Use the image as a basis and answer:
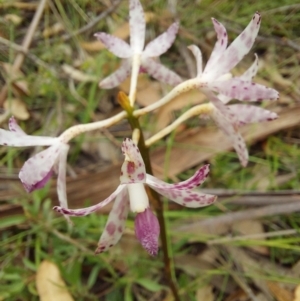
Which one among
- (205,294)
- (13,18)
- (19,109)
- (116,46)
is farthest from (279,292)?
(13,18)

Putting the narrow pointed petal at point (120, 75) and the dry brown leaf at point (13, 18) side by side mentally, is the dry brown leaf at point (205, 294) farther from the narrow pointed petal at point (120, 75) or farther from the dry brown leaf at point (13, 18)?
the dry brown leaf at point (13, 18)

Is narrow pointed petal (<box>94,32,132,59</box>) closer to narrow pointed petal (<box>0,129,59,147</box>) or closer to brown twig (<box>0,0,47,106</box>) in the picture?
narrow pointed petal (<box>0,129,59,147</box>)

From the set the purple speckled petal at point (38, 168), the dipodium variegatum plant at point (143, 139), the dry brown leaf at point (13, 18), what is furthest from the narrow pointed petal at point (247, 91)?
the dry brown leaf at point (13, 18)

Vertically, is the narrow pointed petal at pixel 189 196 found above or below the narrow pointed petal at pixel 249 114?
below

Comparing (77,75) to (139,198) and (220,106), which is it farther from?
(139,198)

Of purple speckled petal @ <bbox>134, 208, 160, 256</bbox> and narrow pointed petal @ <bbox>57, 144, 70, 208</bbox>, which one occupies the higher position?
narrow pointed petal @ <bbox>57, 144, 70, 208</bbox>

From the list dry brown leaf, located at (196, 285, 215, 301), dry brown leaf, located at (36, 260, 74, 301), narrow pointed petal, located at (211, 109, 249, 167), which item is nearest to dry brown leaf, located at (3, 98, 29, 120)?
dry brown leaf, located at (36, 260, 74, 301)

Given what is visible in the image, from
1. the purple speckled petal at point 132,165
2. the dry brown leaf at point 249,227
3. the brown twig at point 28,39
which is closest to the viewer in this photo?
the purple speckled petal at point 132,165
